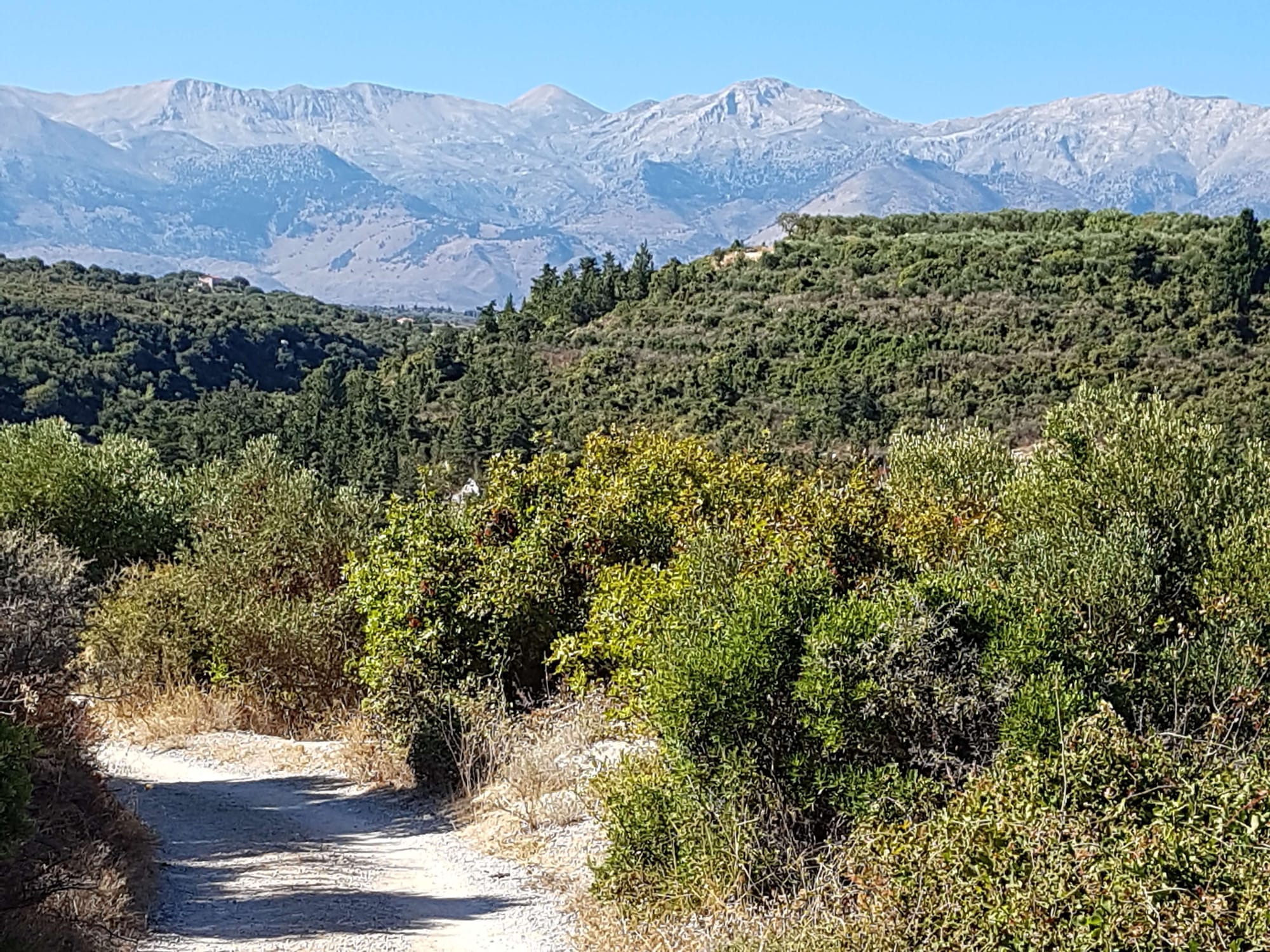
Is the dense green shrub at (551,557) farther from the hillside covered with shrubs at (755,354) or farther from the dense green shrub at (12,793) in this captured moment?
the hillside covered with shrubs at (755,354)

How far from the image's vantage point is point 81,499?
2378cm

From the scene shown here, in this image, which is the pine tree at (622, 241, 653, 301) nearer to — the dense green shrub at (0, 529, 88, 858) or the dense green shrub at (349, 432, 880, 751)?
the dense green shrub at (349, 432, 880, 751)

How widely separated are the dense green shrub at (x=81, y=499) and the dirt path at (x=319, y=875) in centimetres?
1197

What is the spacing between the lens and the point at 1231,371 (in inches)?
1821

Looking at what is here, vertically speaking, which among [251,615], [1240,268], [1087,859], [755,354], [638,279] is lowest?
[251,615]

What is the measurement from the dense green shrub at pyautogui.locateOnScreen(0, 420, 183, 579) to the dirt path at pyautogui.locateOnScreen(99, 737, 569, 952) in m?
12.0

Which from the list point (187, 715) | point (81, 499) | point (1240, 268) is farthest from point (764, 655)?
point (1240, 268)

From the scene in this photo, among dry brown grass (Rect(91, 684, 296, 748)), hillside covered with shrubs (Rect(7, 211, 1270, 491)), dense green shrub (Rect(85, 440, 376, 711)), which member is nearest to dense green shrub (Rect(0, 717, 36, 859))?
dense green shrub (Rect(85, 440, 376, 711))

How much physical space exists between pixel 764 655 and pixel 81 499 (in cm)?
1961

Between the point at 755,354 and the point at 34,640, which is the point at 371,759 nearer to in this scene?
the point at 34,640

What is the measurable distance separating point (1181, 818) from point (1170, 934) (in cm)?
68

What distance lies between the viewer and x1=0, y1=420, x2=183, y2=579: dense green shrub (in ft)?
75.2

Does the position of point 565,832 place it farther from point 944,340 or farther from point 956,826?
point 944,340

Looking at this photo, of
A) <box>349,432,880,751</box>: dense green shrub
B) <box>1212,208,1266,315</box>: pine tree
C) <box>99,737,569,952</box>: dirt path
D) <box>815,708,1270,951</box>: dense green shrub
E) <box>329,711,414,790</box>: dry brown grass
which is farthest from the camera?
<box>1212,208,1266,315</box>: pine tree
